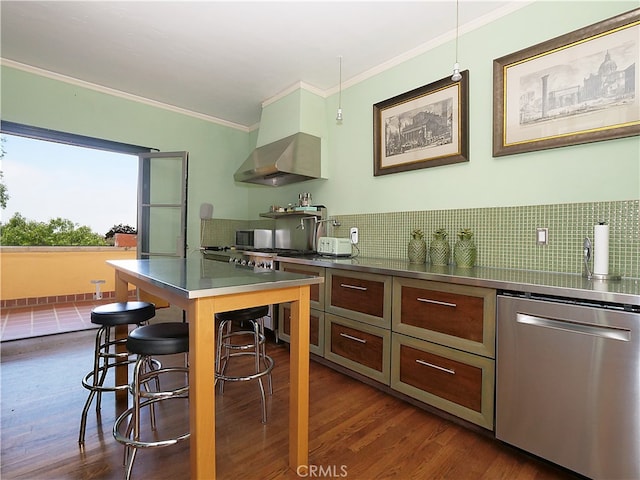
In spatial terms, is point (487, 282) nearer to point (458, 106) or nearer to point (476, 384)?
point (476, 384)

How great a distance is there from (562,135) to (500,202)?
20.8 inches

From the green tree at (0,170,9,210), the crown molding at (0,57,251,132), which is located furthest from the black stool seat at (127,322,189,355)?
the green tree at (0,170,9,210)

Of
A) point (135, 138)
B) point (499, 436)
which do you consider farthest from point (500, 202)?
point (135, 138)

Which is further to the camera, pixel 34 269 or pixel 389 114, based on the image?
pixel 34 269

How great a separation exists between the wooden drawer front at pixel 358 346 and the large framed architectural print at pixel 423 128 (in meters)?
1.45

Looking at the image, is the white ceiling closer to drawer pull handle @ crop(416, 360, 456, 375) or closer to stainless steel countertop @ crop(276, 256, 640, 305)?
stainless steel countertop @ crop(276, 256, 640, 305)

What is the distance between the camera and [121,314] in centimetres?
174

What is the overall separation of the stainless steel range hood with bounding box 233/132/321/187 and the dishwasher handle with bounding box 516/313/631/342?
7.98 feet

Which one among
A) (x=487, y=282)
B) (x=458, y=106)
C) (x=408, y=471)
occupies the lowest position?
(x=408, y=471)

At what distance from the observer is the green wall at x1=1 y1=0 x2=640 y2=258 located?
1895mm

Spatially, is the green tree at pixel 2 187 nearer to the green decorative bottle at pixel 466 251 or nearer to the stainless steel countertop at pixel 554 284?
the stainless steel countertop at pixel 554 284

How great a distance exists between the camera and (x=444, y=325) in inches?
73.0

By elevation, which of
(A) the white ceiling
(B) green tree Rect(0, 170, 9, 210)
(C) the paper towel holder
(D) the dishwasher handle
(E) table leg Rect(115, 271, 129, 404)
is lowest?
(E) table leg Rect(115, 271, 129, 404)

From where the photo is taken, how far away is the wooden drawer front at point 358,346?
2.19 m
